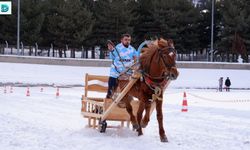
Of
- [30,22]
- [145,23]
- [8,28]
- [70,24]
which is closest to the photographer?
[8,28]

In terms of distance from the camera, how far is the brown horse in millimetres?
9203

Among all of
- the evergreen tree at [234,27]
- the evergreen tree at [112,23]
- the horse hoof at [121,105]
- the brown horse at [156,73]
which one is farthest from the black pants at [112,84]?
the evergreen tree at [234,27]

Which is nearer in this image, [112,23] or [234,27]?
[112,23]

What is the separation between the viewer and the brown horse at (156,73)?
9203mm

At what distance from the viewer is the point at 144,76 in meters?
9.73

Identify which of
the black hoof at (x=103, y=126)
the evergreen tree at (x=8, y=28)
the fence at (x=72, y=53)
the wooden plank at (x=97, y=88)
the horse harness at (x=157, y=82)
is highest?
the evergreen tree at (x=8, y=28)

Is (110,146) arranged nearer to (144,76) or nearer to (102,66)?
(144,76)

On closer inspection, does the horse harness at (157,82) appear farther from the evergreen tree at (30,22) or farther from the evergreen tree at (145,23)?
the evergreen tree at (145,23)

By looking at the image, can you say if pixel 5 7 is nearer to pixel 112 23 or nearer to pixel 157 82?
pixel 112 23

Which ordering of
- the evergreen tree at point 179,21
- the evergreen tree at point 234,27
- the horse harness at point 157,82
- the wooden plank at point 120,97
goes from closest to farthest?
the horse harness at point 157,82 < the wooden plank at point 120,97 < the evergreen tree at point 234,27 < the evergreen tree at point 179,21

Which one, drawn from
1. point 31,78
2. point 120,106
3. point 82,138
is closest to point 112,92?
point 120,106

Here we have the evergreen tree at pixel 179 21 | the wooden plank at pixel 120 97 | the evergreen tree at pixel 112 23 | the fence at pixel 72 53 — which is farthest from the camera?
the evergreen tree at pixel 179 21

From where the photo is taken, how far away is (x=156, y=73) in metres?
9.54

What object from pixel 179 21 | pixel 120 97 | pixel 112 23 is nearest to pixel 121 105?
pixel 120 97
